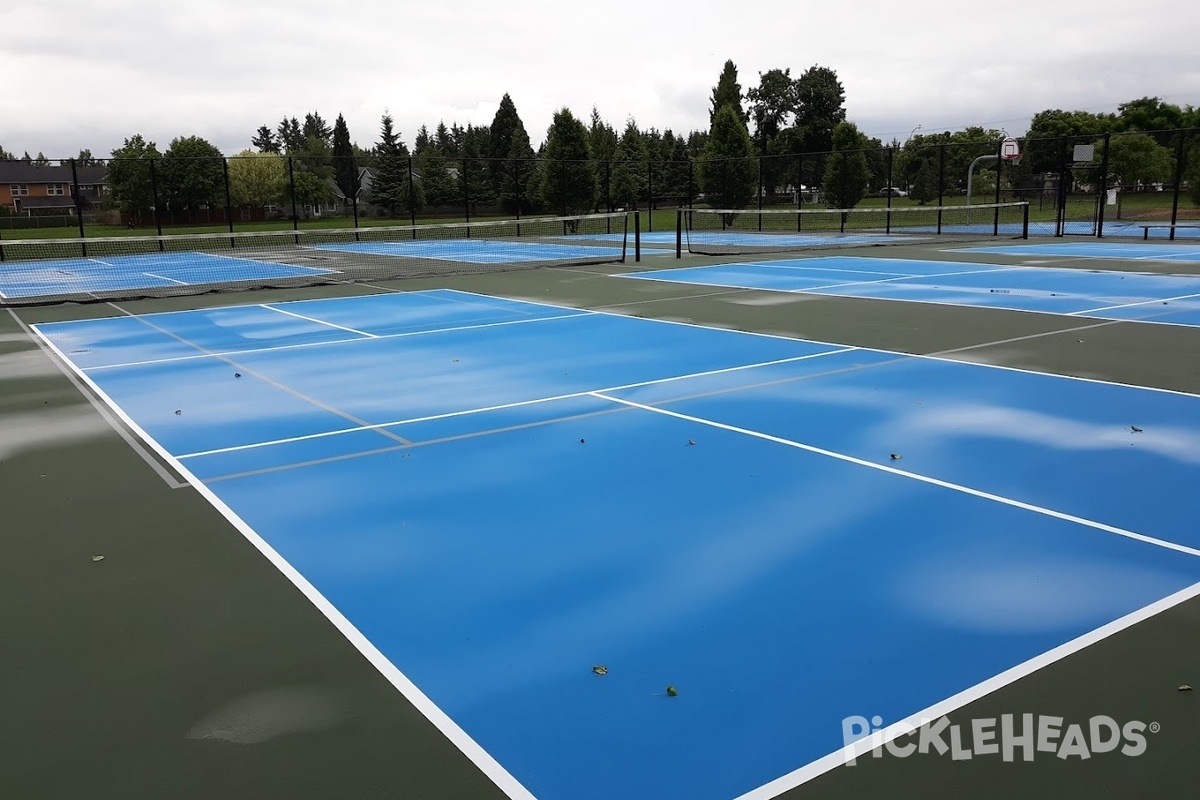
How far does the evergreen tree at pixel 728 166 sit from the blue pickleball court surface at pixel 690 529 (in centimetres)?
3152

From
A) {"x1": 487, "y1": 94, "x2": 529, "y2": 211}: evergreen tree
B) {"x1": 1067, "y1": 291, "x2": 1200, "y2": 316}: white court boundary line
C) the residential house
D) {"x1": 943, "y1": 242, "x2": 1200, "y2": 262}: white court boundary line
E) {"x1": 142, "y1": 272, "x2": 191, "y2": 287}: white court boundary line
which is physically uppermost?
{"x1": 487, "y1": 94, "x2": 529, "y2": 211}: evergreen tree

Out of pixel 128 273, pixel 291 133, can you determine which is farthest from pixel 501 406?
pixel 291 133

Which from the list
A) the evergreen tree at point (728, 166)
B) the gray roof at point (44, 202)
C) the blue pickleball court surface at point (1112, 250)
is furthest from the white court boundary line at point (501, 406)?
the gray roof at point (44, 202)

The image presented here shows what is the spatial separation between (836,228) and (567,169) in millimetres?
10643

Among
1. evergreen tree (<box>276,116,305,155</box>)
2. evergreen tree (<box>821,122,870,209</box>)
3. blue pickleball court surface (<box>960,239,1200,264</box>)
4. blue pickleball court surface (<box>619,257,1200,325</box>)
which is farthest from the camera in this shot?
evergreen tree (<box>276,116,305,155</box>)

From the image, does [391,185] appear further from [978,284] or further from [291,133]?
[291,133]

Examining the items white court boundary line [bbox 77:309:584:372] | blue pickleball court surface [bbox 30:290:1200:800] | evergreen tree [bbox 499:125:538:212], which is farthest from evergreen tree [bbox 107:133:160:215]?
blue pickleball court surface [bbox 30:290:1200:800]

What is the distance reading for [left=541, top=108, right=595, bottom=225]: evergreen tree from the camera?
1491 inches

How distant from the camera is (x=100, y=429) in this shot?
7.68m

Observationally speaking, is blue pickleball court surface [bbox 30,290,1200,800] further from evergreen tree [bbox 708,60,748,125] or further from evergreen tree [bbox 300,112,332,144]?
evergreen tree [bbox 300,112,332,144]

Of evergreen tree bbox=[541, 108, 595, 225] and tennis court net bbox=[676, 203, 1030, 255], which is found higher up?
evergreen tree bbox=[541, 108, 595, 225]

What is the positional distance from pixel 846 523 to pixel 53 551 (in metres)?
4.16

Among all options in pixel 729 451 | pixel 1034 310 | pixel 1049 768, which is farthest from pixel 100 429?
pixel 1034 310

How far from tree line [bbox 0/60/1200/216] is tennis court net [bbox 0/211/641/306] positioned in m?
2.23
